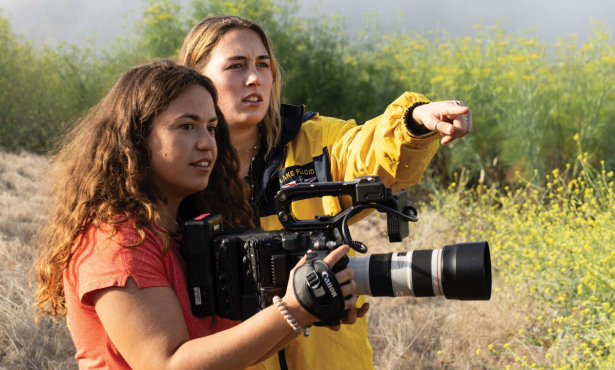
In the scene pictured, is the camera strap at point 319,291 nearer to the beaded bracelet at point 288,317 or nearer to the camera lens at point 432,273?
the beaded bracelet at point 288,317

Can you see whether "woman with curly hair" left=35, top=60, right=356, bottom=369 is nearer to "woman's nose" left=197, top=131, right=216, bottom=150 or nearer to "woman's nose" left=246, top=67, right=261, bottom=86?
"woman's nose" left=197, top=131, right=216, bottom=150

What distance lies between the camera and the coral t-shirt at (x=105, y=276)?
4.45 feet

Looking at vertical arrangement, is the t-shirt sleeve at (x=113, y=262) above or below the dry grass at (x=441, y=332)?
above

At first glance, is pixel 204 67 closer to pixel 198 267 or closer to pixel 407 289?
pixel 198 267

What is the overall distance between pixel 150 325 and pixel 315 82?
658 centimetres

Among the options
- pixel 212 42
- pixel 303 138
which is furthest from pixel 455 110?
Answer: pixel 212 42

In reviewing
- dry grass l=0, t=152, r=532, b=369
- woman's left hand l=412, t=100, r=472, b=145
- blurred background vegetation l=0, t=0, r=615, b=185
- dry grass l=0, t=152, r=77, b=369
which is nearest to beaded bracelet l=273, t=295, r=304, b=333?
woman's left hand l=412, t=100, r=472, b=145

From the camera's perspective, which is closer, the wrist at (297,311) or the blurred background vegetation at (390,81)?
the wrist at (297,311)

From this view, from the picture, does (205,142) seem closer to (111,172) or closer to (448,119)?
(111,172)

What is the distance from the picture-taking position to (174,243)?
1592 millimetres

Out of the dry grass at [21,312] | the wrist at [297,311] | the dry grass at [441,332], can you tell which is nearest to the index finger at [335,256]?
the wrist at [297,311]

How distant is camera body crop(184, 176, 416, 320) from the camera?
1.51 metres

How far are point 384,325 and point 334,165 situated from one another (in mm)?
2398

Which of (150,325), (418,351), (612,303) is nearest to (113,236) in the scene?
(150,325)
